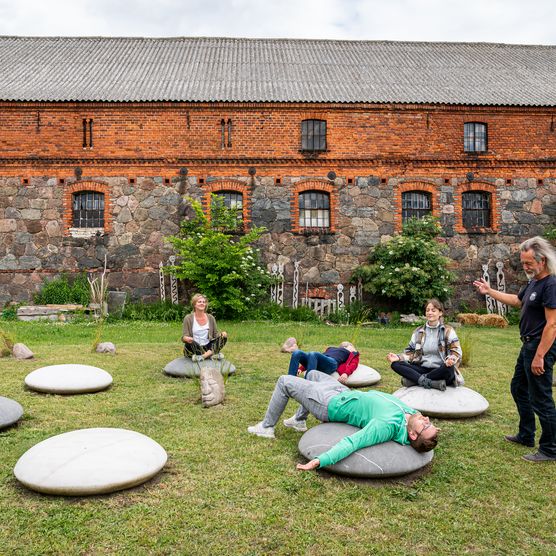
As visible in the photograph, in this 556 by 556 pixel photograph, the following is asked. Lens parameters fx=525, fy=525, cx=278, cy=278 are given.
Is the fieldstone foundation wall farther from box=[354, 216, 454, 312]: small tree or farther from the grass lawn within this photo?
the grass lawn

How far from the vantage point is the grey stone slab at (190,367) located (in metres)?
7.75

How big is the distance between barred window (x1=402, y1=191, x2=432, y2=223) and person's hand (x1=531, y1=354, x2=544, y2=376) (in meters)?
12.8

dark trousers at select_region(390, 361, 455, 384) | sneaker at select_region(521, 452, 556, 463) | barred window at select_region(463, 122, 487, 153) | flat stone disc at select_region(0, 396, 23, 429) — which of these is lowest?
sneaker at select_region(521, 452, 556, 463)

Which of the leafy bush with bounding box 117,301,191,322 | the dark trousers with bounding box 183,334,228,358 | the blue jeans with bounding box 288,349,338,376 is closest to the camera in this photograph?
the blue jeans with bounding box 288,349,338,376

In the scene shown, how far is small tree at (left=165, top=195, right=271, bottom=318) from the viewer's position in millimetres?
14688

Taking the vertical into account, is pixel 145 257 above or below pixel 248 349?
above

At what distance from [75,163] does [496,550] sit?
16.1 metres

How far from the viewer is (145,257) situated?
1644 cm

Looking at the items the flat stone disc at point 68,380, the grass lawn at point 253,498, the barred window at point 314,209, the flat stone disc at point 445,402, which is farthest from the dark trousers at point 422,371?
the barred window at point 314,209

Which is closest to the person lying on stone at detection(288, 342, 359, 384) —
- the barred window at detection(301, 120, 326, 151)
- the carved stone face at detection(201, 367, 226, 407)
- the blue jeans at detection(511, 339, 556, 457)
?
the carved stone face at detection(201, 367, 226, 407)

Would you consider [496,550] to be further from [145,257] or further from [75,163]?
[75,163]

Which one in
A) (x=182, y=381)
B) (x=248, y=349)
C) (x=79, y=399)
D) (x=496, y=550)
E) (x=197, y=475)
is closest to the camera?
(x=496, y=550)

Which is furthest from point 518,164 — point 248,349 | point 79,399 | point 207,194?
point 79,399

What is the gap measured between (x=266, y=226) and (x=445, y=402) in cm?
1124
